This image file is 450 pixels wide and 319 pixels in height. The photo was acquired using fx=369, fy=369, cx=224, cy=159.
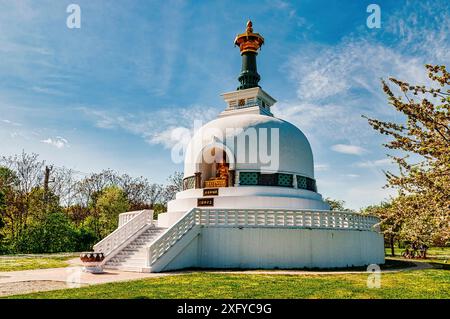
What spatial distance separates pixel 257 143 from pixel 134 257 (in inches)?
353

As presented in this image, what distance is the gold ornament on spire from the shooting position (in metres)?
25.7

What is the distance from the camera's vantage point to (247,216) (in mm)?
14977

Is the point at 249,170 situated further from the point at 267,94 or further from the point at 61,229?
the point at 61,229

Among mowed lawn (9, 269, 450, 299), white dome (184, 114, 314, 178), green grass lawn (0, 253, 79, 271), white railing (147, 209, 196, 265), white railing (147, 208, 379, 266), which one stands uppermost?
white dome (184, 114, 314, 178)

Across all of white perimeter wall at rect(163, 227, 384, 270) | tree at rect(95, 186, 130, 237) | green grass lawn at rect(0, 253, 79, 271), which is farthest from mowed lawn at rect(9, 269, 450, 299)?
tree at rect(95, 186, 130, 237)

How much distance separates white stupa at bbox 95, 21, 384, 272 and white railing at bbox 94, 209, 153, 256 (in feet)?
0.15

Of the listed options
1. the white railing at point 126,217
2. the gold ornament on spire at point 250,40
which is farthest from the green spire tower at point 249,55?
the white railing at point 126,217

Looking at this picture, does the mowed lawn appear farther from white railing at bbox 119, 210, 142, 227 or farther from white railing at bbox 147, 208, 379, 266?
white railing at bbox 119, 210, 142, 227

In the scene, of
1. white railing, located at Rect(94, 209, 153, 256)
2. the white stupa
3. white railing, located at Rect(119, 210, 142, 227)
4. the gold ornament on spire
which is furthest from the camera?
the gold ornament on spire

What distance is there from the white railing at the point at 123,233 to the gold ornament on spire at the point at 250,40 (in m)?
14.3

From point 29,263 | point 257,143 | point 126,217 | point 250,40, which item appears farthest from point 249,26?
point 29,263

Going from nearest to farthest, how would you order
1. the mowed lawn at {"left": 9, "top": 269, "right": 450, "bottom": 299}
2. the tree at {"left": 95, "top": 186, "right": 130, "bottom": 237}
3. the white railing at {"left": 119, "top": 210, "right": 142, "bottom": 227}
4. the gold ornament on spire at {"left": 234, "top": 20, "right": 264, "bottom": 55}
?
the mowed lawn at {"left": 9, "top": 269, "right": 450, "bottom": 299}
the white railing at {"left": 119, "top": 210, "right": 142, "bottom": 227}
the gold ornament on spire at {"left": 234, "top": 20, "right": 264, "bottom": 55}
the tree at {"left": 95, "top": 186, "right": 130, "bottom": 237}

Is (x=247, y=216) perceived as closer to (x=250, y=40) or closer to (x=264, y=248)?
Answer: (x=264, y=248)
